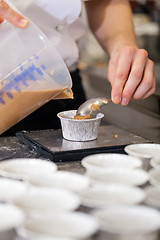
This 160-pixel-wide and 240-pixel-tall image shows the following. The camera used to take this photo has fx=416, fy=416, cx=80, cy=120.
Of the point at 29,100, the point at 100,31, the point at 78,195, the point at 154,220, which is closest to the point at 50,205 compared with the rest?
the point at 78,195

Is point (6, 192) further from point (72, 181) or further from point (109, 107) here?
point (109, 107)

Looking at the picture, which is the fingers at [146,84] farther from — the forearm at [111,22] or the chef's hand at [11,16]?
the chef's hand at [11,16]

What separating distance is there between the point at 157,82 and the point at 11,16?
114 cm

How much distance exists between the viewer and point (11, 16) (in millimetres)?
1173

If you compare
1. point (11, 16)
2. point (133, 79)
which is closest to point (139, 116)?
point (133, 79)

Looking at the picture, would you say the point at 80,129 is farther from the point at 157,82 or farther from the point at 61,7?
the point at 157,82

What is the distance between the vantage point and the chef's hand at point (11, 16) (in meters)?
1.17

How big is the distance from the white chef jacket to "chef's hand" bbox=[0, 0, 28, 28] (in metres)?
0.33

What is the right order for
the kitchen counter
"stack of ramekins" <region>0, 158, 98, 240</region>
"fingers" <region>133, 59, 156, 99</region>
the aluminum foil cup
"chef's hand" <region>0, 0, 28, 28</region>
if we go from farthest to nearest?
the kitchen counter → "fingers" <region>133, 59, 156, 99</region> → the aluminum foil cup → "chef's hand" <region>0, 0, 28, 28</region> → "stack of ramekins" <region>0, 158, 98, 240</region>

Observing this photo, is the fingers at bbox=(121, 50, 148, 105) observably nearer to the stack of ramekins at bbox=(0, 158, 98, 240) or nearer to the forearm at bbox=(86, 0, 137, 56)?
the forearm at bbox=(86, 0, 137, 56)

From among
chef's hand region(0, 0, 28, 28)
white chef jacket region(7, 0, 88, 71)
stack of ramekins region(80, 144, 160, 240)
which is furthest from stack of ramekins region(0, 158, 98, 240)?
white chef jacket region(7, 0, 88, 71)

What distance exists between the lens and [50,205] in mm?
797

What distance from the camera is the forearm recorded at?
1.71 meters

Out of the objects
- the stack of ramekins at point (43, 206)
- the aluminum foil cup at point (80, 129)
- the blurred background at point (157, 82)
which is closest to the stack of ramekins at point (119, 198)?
the stack of ramekins at point (43, 206)
